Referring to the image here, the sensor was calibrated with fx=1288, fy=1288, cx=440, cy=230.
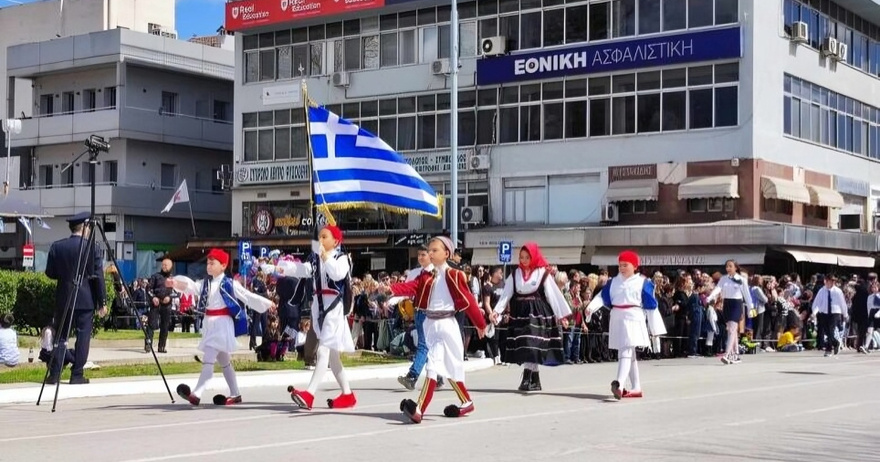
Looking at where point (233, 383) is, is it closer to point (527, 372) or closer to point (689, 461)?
point (527, 372)

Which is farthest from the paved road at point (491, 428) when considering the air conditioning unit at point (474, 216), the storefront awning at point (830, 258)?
the air conditioning unit at point (474, 216)

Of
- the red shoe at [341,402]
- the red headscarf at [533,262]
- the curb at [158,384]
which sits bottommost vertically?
the curb at [158,384]

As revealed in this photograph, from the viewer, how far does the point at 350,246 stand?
170 ft

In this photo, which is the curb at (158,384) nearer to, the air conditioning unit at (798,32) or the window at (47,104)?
the air conditioning unit at (798,32)

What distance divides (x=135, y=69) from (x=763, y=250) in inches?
1191

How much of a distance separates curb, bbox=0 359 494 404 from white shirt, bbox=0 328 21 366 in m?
2.77

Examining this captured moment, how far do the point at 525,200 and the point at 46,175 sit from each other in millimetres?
25384

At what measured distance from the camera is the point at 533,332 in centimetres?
1658

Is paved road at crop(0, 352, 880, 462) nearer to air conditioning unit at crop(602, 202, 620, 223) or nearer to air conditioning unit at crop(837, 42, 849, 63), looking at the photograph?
air conditioning unit at crop(602, 202, 620, 223)

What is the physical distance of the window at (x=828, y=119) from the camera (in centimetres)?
4616

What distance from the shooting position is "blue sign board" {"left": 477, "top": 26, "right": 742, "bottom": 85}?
4392cm

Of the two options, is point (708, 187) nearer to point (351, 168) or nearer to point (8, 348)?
point (351, 168)

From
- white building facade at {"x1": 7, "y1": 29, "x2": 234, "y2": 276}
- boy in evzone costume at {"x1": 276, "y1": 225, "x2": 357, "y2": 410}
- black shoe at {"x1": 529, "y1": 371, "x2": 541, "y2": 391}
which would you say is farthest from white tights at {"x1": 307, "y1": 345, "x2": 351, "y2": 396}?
white building facade at {"x1": 7, "y1": 29, "x2": 234, "y2": 276}

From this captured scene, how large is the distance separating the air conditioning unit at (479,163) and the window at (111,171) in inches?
705
